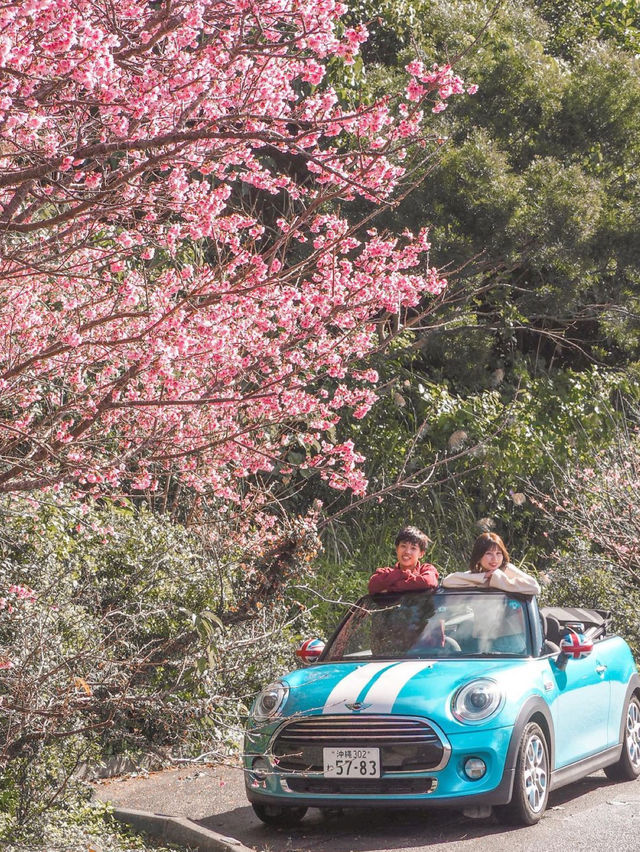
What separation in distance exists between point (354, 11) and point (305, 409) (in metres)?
9.31

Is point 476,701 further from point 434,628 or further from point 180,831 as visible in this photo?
point 180,831

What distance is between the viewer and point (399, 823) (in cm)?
722

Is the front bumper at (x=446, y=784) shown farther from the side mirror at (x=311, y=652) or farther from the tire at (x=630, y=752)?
the tire at (x=630, y=752)

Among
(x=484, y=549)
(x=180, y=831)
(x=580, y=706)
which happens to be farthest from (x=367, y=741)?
(x=484, y=549)

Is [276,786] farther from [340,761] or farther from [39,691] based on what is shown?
[39,691]

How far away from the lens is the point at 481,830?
22.5ft

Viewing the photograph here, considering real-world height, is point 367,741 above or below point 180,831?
above

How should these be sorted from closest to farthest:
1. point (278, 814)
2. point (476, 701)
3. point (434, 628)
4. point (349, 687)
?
point (476, 701), point (349, 687), point (278, 814), point (434, 628)

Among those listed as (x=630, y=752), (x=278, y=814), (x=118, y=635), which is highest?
(x=118, y=635)

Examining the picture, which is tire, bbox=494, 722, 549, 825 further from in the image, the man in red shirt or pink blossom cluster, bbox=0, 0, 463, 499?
pink blossom cluster, bbox=0, 0, 463, 499

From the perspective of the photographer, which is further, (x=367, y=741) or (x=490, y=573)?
(x=490, y=573)

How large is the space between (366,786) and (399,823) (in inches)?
27.8

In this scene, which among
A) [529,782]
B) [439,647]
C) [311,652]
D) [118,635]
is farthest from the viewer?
[118,635]

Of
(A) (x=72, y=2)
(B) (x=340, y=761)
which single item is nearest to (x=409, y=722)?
(B) (x=340, y=761)
